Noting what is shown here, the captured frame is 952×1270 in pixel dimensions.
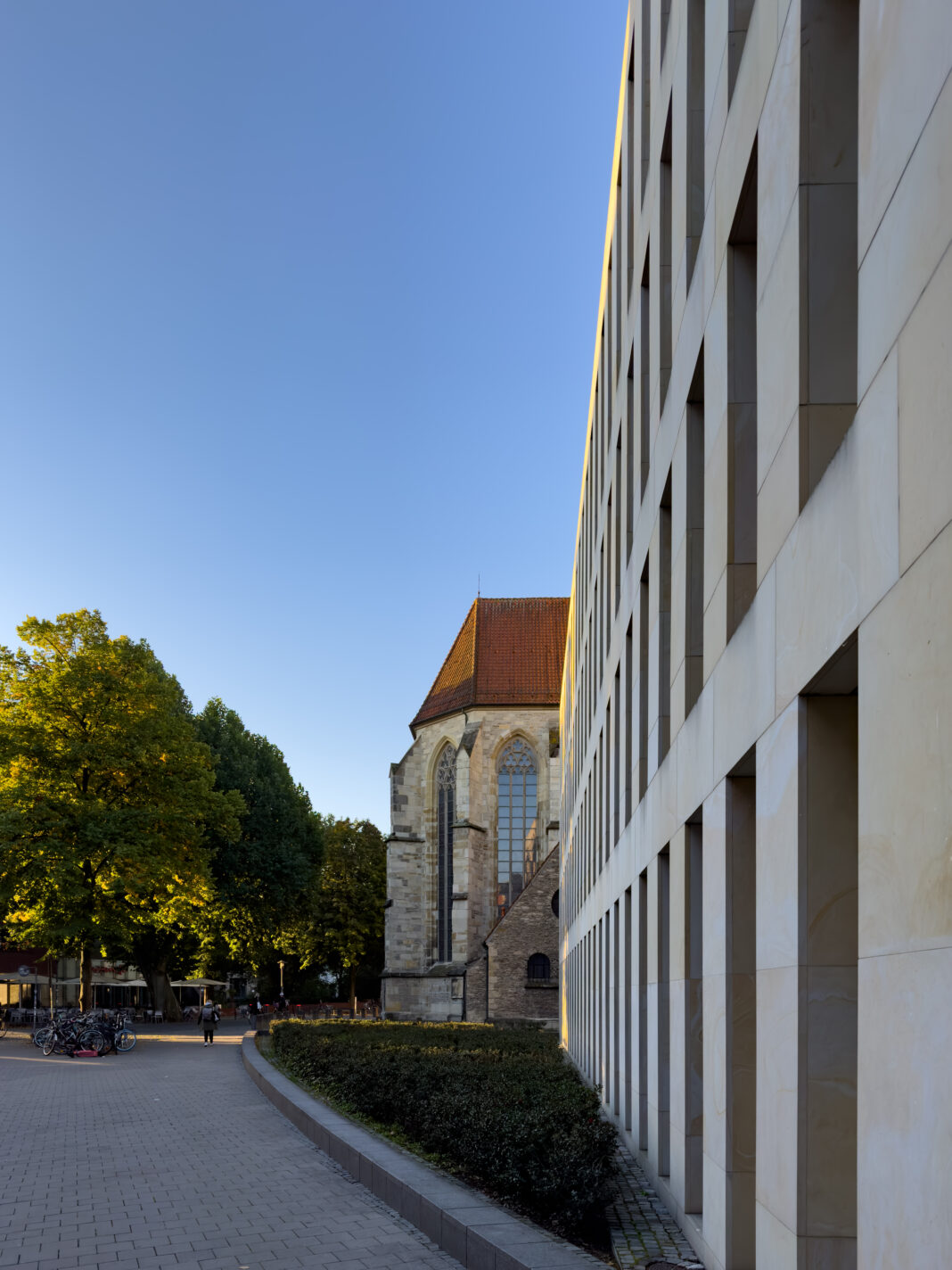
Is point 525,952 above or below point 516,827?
below

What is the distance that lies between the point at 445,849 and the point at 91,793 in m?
22.2

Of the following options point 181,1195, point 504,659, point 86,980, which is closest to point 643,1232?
point 181,1195

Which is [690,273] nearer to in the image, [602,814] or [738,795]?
[738,795]

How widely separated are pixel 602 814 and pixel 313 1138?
317 inches

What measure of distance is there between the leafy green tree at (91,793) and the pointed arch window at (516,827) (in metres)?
17.2

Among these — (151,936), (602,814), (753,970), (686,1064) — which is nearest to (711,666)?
(753,970)

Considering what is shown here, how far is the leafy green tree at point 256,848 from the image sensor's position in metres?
50.5

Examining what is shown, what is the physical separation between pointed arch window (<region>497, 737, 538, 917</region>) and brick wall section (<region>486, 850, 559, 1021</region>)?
13.1ft

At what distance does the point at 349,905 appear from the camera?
228ft

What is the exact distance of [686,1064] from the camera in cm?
934

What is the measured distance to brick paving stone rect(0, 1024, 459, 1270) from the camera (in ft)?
27.4

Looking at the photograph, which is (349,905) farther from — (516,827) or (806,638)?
(806,638)

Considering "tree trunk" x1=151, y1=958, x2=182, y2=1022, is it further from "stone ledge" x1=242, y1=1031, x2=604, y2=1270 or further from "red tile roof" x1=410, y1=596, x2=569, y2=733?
"stone ledge" x1=242, y1=1031, x2=604, y2=1270

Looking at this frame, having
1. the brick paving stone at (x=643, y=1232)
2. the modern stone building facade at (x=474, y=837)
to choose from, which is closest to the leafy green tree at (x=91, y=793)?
the modern stone building facade at (x=474, y=837)
